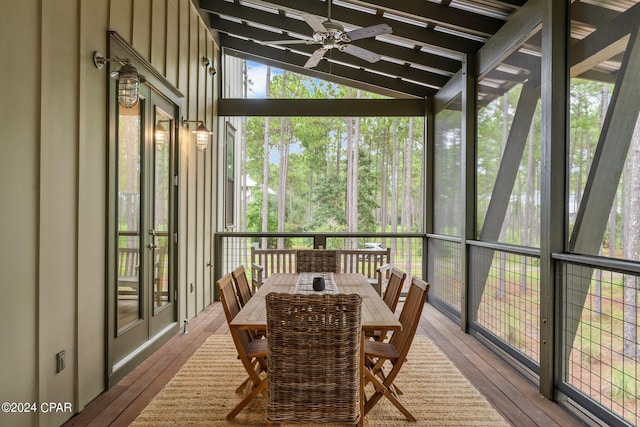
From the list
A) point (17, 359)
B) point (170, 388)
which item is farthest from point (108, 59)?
point (170, 388)

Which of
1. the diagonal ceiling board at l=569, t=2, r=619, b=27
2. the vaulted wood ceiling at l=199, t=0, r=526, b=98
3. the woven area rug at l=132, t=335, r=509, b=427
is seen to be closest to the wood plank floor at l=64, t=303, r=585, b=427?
the woven area rug at l=132, t=335, r=509, b=427

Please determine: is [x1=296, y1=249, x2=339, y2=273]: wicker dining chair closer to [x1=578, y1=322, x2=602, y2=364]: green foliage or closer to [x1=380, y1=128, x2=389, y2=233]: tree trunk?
[x1=578, y1=322, x2=602, y2=364]: green foliage

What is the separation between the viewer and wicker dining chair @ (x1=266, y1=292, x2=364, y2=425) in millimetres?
1866

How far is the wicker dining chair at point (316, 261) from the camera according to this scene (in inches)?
165

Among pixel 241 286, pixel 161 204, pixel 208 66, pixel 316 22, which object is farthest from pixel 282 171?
pixel 241 286

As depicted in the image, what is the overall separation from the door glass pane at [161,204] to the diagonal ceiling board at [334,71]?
2546 mm

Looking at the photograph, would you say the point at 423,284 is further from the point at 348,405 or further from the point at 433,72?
the point at 433,72

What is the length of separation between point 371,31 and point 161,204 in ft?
8.52

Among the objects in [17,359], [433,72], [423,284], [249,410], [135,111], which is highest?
[433,72]

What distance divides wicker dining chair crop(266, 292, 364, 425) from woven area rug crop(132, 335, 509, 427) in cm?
68

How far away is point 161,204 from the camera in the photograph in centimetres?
409

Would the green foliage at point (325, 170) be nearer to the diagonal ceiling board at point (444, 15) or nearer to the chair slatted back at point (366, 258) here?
the chair slatted back at point (366, 258)

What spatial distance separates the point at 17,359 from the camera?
2045 millimetres

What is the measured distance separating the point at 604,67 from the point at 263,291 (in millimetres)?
2791
